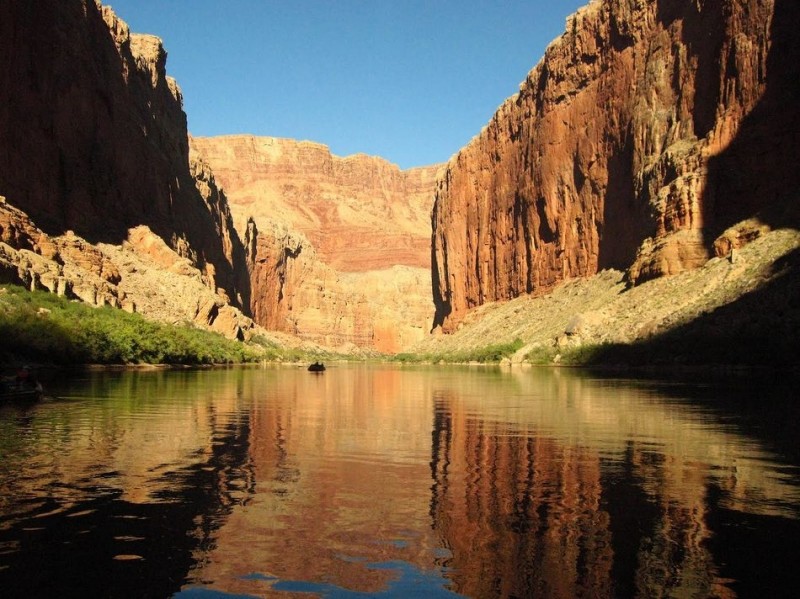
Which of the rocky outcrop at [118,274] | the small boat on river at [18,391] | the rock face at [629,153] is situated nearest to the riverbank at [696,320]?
the rock face at [629,153]

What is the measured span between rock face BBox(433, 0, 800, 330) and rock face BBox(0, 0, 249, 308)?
4802 centimetres

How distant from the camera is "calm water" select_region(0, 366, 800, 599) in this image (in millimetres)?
7820

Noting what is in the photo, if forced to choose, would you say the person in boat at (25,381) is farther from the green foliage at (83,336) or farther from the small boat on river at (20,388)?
the green foliage at (83,336)

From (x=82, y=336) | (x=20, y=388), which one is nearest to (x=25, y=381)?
(x=20, y=388)

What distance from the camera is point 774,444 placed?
58.7 ft

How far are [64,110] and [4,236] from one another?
2718 centimetres

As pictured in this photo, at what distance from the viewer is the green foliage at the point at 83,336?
48.9 m

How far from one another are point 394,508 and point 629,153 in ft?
310

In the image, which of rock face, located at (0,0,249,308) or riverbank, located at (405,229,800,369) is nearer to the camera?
riverbank, located at (405,229,800,369)

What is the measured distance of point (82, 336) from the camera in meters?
56.1

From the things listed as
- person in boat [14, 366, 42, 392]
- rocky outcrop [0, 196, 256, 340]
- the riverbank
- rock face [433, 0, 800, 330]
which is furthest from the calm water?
rock face [433, 0, 800, 330]

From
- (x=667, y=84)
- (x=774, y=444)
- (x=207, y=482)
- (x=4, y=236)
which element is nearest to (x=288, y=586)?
(x=207, y=482)

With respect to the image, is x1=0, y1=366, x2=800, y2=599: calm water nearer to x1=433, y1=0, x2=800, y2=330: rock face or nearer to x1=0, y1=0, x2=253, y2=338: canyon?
x1=0, y1=0, x2=253, y2=338: canyon

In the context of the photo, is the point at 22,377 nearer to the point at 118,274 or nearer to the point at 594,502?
the point at 594,502
